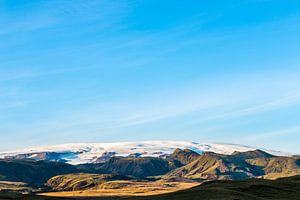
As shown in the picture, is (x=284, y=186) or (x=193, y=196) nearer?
(x=193, y=196)

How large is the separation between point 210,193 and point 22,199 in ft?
203

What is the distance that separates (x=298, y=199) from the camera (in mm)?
117000

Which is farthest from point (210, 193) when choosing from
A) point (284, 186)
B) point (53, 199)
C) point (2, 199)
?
point (2, 199)

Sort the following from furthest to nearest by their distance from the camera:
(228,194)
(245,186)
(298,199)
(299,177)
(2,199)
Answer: (299,177) → (2,199) → (245,186) → (298,199) → (228,194)

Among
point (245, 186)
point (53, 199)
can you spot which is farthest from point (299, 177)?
point (53, 199)

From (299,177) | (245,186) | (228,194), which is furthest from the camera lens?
(299,177)

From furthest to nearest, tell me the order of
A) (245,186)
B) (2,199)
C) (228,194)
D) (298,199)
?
(2,199) < (245,186) < (298,199) < (228,194)

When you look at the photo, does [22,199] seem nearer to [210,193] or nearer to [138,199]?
[138,199]

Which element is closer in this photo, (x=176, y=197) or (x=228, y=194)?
(x=228, y=194)

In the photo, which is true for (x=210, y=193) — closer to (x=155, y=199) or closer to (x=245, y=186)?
(x=155, y=199)

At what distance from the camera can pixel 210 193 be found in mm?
114000

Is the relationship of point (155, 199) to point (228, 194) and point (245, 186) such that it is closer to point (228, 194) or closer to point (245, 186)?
point (228, 194)

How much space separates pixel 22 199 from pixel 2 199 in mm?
13087

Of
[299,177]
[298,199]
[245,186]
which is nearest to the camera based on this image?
[298,199]
